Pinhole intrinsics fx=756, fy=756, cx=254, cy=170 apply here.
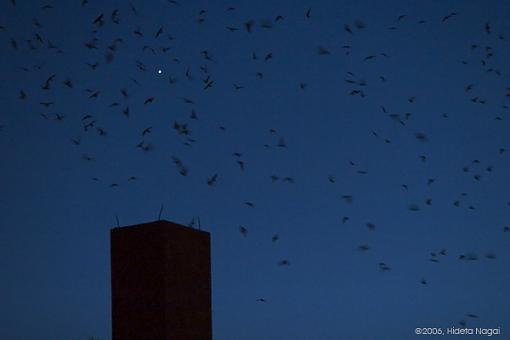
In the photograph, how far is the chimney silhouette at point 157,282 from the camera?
10.9 meters

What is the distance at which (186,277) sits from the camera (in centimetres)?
1139

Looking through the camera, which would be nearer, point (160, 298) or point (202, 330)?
point (160, 298)

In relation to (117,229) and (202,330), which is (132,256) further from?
(202,330)

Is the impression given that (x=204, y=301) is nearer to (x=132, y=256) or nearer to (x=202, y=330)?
(x=202, y=330)

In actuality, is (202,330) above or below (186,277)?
below

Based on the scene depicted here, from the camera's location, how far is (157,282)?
36.0 feet

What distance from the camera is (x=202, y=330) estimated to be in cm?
1171

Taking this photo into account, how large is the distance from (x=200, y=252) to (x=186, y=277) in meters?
A: 0.55

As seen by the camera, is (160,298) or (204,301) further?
(204,301)

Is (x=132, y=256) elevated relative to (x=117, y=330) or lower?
elevated

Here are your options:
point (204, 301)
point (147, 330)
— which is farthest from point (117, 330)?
point (204, 301)

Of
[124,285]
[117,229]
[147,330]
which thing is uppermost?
[117,229]

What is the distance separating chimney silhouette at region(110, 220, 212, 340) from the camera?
35.9 ft

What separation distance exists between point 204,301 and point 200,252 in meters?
0.79
